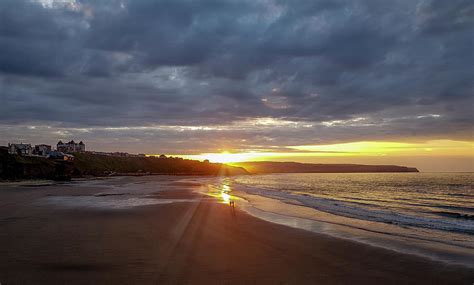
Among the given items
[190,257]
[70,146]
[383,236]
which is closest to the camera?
[190,257]

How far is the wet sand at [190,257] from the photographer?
8148mm

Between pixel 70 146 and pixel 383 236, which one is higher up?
pixel 70 146

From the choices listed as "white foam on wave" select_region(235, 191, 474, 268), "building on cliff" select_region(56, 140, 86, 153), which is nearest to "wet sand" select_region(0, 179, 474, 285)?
"white foam on wave" select_region(235, 191, 474, 268)

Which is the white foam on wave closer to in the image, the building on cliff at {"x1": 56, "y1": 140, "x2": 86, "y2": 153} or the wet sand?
the wet sand

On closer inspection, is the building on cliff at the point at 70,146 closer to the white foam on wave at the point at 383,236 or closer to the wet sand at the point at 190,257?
the white foam on wave at the point at 383,236

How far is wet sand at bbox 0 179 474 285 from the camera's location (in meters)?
8.15

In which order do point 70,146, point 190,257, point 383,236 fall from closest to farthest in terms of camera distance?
point 190,257 < point 383,236 < point 70,146

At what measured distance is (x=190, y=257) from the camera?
394 inches

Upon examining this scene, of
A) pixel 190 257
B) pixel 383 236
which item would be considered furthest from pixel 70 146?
pixel 190 257

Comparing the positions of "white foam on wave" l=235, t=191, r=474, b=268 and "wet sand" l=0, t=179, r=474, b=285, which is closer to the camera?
"wet sand" l=0, t=179, r=474, b=285

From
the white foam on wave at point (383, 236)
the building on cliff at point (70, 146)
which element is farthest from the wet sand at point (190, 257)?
the building on cliff at point (70, 146)

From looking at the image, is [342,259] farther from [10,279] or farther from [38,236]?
[38,236]

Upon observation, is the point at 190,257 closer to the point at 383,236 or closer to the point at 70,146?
the point at 383,236

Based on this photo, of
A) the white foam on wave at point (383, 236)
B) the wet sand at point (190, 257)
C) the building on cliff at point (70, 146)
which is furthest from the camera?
the building on cliff at point (70, 146)
